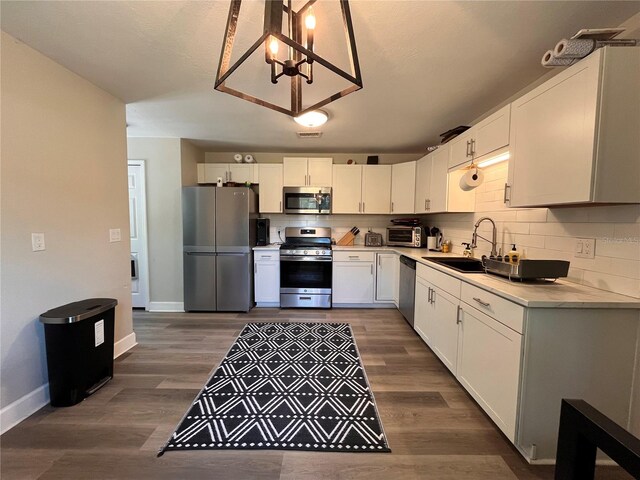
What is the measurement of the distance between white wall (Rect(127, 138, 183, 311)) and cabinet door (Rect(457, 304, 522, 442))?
11.3ft

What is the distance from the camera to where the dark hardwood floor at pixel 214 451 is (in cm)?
137

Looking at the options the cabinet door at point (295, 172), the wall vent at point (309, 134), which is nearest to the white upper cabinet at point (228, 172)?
the cabinet door at point (295, 172)

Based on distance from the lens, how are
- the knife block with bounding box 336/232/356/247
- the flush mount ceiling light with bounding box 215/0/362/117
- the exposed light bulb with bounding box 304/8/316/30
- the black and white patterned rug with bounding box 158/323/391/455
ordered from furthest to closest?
the knife block with bounding box 336/232/356/247 < the black and white patterned rug with bounding box 158/323/391/455 < the exposed light bulb with bounding box 304/8/316/30 < the flush mount ceiling light with bounding box 215/0/362/117

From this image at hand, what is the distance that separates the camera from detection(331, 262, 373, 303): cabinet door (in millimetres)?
3738

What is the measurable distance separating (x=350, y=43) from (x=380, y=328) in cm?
283

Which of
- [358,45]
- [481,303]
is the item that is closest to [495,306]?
[481,303]

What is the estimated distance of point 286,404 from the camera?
1.83m

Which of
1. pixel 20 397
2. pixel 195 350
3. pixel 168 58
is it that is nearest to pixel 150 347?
pixel 195 350

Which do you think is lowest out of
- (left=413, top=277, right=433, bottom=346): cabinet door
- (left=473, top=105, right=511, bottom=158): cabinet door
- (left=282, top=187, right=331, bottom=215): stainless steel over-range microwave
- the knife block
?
(left=413, top=277, right=433, bottom=346): cabinet door

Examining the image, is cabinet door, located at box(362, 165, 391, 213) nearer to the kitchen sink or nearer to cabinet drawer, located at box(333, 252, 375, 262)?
cabinet drawer, located at box(333, 252, 375, 262)

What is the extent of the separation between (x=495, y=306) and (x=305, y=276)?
2532 millimetres

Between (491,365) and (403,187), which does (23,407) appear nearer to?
(491,365)

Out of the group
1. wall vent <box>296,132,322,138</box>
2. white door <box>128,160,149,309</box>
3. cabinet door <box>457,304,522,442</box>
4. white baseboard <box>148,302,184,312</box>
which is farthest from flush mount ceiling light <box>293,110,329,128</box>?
white baseboard <box>148,302,184,312</box>

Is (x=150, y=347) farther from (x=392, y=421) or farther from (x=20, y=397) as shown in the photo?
(x=392, y=421)
